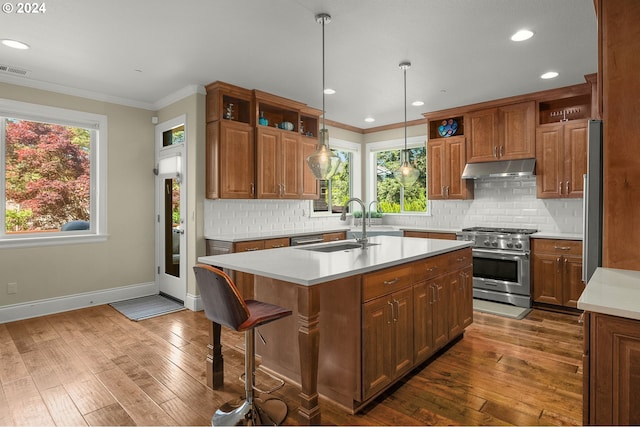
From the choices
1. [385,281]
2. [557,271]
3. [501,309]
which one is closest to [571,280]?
[557,271]

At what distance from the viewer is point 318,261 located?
248 centimetres

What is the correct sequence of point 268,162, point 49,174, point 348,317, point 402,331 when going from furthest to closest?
point 268,162, point 49,174, point 402,331, point 348,317

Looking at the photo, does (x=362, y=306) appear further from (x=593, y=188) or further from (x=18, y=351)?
(x=18, y=351)

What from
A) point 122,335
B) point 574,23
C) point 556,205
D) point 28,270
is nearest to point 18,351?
point 122,335

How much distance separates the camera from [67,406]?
2.35 m

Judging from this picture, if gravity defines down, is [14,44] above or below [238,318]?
above

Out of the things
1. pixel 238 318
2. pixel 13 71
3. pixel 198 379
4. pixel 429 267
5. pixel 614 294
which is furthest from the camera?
pixel 13 71

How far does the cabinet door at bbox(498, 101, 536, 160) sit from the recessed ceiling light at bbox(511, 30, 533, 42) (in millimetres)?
1911

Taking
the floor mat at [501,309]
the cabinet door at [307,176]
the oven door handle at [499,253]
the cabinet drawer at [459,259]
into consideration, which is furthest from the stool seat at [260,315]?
the oven door handle at [499,253]

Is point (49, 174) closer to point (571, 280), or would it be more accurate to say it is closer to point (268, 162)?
point (268, 162)

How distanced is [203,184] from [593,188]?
12.9 feet

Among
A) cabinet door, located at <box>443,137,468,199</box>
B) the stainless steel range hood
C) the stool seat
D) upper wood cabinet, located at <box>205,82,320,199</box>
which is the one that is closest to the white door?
upper wood cabinet, located at <box>205,82,320,199</box>

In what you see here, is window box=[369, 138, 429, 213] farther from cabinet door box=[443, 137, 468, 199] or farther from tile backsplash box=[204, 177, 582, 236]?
cabinet door box=[443, 137, 468, 199]

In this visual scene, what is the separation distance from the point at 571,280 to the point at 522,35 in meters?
2.87
